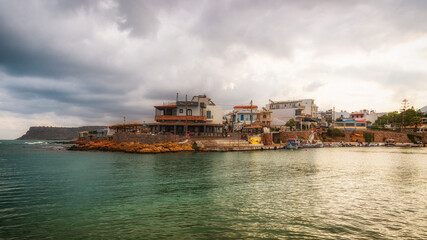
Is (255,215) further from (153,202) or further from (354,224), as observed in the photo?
(153,202)

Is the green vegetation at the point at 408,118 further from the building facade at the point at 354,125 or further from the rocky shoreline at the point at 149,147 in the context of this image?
the rocky shoreline at the point at 149,147

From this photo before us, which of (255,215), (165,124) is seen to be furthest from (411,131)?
(255,215)

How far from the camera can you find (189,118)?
6688 cm

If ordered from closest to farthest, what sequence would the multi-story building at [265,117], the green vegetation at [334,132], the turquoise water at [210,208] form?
the turquoise water at [210,208], the multi-story building at [265,117], the green vegetation at [334,132]

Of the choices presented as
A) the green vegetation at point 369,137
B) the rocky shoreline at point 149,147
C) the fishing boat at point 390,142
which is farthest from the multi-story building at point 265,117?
the fishing boat at point 390,142

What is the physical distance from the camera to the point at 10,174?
989 inches

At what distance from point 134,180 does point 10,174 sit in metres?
15.6

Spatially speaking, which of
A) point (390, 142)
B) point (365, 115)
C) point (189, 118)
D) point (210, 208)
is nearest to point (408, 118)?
point (390, 142)

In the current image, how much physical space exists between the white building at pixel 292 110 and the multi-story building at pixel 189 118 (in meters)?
41.6

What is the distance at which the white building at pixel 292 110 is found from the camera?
103 meters

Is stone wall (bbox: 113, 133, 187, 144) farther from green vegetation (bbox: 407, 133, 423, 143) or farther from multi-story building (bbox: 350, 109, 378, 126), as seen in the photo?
→ multi-story building (bbox: 350, 109, 378, 126)

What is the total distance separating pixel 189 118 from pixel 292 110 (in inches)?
2317

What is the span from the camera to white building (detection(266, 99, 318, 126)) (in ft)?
336

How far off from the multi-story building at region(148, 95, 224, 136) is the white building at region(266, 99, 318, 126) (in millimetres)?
41575
